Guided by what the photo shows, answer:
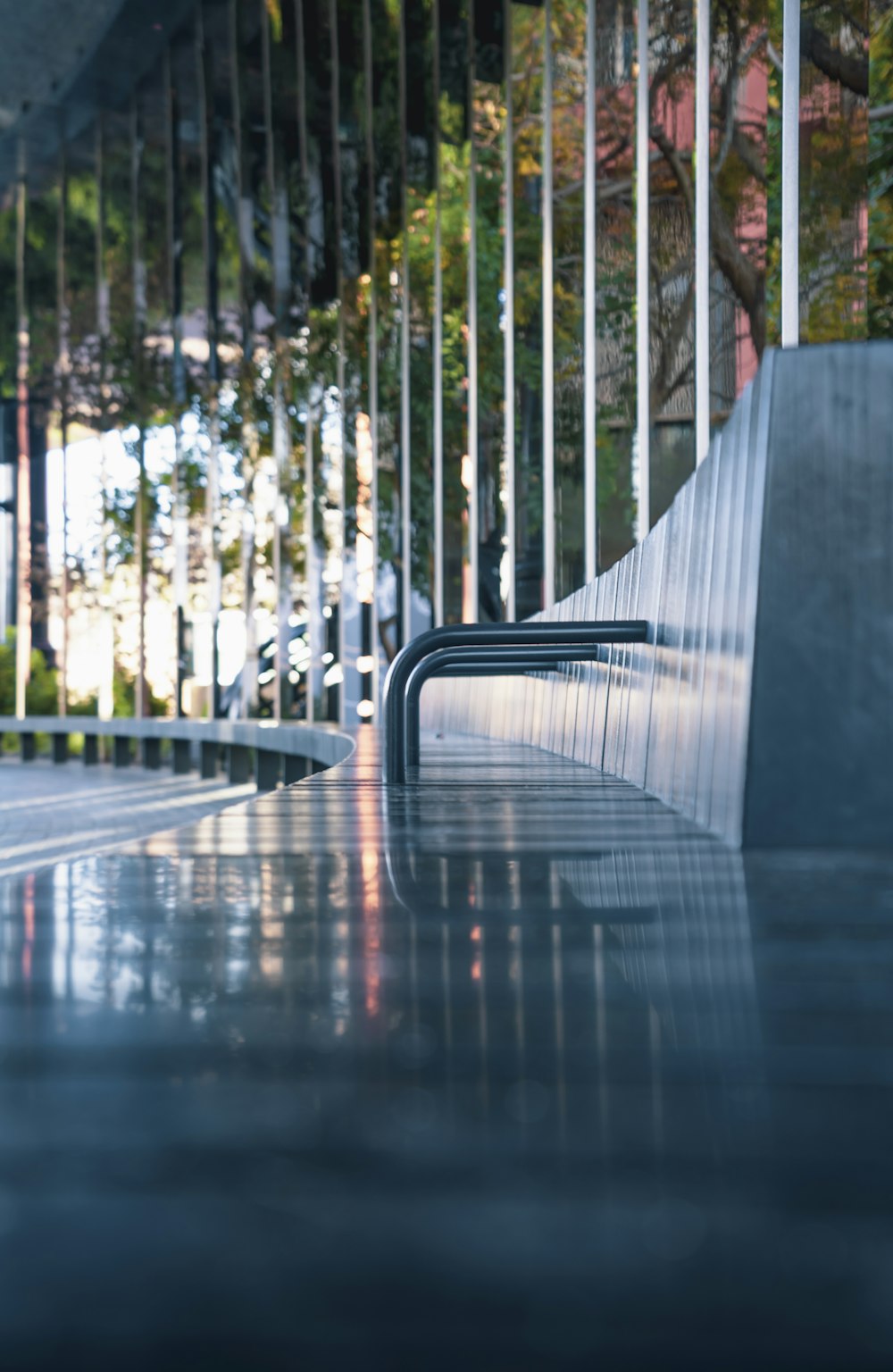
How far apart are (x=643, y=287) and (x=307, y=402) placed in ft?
A: 25.3

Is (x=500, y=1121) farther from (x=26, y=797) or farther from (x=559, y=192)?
(x=26, y=797)

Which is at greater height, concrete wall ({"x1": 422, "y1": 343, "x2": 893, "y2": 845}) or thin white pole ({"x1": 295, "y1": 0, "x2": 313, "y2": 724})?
thin white pole ({"x1": 295, "y1": 0, "x2": 313, "y2": 724})

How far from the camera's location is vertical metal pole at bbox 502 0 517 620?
308 inches

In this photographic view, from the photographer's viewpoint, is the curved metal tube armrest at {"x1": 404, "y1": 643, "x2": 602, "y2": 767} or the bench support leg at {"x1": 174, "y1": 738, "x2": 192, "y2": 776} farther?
the bench support leg at {"x1": 174, "y1": 738, "x2": 192, "y2": 776}

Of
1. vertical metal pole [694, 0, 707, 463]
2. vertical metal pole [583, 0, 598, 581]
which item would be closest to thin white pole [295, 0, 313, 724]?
vertical metal pole [583, 0, 598, 581]

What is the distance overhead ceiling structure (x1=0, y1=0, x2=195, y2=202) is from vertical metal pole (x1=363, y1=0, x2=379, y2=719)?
14.5ft

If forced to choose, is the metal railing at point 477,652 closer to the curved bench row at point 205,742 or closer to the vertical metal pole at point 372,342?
the curved bench row at point 205,742

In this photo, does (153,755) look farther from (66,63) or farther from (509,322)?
(509,322)

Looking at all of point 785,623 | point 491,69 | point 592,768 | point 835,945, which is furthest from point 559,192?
point 835,945

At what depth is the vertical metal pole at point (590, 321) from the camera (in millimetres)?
6195

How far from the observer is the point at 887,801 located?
1765 millimetres

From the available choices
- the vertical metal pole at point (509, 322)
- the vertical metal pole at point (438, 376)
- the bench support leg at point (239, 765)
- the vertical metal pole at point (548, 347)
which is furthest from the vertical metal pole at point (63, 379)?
the vertical metal pole at point (548, 347)

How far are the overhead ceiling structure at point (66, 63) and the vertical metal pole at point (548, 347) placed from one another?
9413 mm

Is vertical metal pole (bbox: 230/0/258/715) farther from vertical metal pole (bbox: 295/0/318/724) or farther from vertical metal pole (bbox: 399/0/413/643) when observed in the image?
vertical metal pole (bbox: 399/0/413/643)
